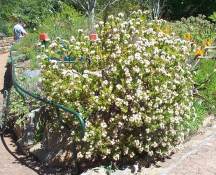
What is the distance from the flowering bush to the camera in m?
6.55

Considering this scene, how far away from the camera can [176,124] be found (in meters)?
6.90

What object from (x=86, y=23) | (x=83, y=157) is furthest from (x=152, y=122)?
(x=86, y=23)

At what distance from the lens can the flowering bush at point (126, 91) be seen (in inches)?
258

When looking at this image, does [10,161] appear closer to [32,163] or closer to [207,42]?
[32,163]

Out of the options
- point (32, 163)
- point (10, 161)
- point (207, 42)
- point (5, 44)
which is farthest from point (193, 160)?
point (5, 44)

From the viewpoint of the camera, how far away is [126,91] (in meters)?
6.64

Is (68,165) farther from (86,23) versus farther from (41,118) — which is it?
(86,23)

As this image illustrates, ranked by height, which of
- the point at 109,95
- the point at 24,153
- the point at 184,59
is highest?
the point at 184,59

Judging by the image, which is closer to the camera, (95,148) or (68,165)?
(95,148)

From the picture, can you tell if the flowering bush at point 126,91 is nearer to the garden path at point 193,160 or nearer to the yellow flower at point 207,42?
the garden path at point 193,160

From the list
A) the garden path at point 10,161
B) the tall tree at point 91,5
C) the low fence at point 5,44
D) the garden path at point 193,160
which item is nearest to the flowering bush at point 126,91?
the garden path at point 193,160

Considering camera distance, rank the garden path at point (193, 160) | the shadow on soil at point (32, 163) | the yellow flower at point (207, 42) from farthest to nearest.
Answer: the yellow flower at point (207, 42), the shadow on soil at point (32, 163), the garden path at point (193, 160)

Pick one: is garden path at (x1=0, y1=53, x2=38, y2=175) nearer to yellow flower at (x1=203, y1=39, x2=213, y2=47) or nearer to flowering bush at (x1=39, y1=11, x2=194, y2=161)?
flowering bush at (x1=39, y1=11, x2=194, y2=161)

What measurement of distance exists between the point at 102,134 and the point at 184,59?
1.67m
